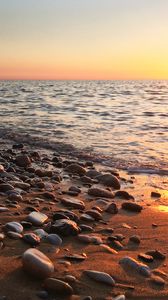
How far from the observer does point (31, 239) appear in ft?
11.9

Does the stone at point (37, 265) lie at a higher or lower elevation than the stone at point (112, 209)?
higher

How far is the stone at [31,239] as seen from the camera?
142 inches

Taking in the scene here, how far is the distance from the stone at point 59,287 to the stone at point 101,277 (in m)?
0.28

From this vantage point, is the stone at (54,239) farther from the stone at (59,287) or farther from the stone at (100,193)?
the stone at (100,193)

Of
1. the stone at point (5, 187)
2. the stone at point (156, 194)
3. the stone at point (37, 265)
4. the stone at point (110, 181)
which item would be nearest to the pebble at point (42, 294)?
the stone at point (37, 265)

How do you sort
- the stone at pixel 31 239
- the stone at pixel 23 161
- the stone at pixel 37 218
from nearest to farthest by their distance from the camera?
the stone at pixel 31 239 < the stone at pixel 37 218 < the stone at pixel 23 161

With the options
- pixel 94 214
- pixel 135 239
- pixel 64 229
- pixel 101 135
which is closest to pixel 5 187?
pixel 94 214

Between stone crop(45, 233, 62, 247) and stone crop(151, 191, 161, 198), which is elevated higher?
stone crop(45, 233, 62, 247)

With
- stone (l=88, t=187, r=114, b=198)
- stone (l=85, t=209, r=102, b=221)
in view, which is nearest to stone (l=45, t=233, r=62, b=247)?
stone (l=85, t=209, r=102, b=221)

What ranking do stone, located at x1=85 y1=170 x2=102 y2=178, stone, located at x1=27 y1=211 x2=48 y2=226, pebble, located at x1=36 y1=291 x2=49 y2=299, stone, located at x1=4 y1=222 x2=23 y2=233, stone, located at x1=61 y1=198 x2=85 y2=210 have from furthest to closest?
stone, located at x1=85 y1=170 x2=102 y2=178, stone, located at x1=61 y1=198 x2=85 y2=210, stone, located at x1=27 y1=211 x2=48 y2=226, stone, located at x1=4 y1=222 x2=23 y2=233, pebble, located at x1=36 y1=291 x2=49 y2=299

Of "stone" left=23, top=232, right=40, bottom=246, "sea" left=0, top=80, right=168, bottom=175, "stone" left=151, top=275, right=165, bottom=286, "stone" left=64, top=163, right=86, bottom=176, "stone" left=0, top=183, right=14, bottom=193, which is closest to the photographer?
"stone" left=151, top=275, right=165, bottom=286

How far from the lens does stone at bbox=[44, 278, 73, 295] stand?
2.79 meters

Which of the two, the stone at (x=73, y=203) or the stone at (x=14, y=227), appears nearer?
the stone at (x=14, y=227)

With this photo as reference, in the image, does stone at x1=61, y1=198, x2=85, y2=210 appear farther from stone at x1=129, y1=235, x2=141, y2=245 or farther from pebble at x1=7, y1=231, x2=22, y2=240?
pebble at x1=7, y1=231, x2=22, y2=240
